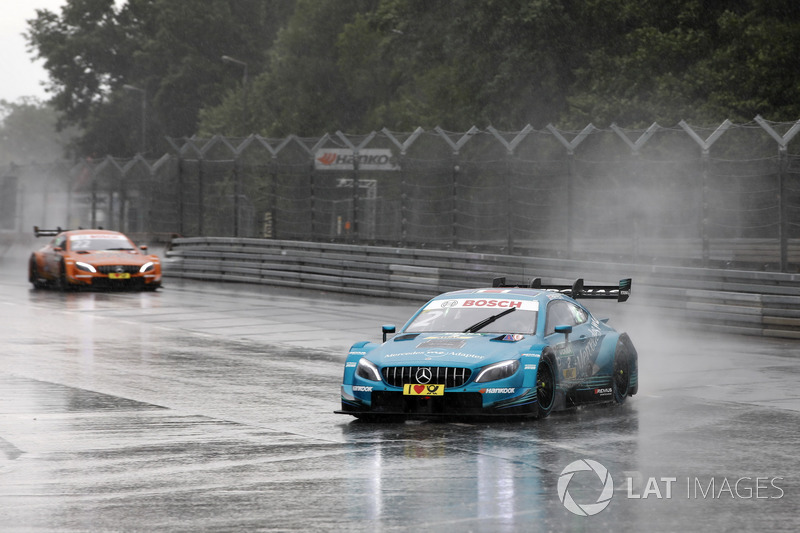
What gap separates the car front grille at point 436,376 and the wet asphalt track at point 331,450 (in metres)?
0.37

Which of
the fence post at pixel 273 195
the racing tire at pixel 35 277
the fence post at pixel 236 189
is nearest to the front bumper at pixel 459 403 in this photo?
the fence post at pixel 273 195

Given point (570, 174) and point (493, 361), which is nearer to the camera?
point (493, 361)

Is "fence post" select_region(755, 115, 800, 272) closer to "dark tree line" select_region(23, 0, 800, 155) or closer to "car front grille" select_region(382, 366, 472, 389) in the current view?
"car front grille" select_region(382, 366, 472, 389)

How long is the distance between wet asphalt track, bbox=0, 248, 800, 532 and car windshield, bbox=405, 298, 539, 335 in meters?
1.05

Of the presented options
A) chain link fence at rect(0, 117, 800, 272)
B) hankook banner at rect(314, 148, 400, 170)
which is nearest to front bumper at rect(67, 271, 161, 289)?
chain link fence at rect(0, 117, 800, 272)

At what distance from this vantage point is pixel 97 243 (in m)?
30.3

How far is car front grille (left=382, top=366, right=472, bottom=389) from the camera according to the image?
36.9 feet

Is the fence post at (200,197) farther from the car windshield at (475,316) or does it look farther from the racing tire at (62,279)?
the car windshield at (475,316)

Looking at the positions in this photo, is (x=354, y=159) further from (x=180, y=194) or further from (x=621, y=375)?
(x=621, y=375)

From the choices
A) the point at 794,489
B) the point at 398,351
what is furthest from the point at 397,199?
the point at 794,489

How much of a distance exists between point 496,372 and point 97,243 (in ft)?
67.5

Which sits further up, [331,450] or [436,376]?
[436,376]

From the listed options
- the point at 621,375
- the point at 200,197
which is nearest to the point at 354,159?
the point at 200,197

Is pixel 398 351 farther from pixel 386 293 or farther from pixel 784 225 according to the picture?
pixel 386 293
